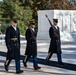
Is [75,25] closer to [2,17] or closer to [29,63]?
[29,63]

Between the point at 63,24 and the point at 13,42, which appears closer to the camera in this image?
the point at 13,42

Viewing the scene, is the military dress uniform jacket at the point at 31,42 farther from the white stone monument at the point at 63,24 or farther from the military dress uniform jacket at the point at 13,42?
the white stone monument at the point at 63,24

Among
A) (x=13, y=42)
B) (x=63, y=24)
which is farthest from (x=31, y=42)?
(x=63, y=24)

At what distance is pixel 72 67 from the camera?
1132 cm

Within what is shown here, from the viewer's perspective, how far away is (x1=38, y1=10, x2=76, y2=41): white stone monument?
965 inches

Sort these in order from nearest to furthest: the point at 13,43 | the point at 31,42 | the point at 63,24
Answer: the point at 13,43, the point at 31,42, the point at 63,24

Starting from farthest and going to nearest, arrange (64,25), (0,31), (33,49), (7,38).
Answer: (0,31), (64,25), (33,49), (7,38)

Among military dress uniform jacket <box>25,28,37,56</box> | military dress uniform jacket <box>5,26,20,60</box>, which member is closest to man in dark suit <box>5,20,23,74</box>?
military dress uniform jacket <box>5,26,20,60</box>

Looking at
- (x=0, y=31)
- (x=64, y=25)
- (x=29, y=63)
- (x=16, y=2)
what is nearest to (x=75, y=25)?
(x=64, y=25)

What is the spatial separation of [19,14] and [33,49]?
97.4 ft

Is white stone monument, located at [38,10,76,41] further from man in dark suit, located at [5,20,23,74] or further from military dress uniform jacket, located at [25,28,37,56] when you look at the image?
man in dark suit, located at [5,20,23,74]

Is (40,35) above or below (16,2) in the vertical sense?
below

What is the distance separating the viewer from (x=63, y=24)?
24609 millimetres

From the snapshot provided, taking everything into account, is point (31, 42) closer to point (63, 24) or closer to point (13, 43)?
point (13, 43)
